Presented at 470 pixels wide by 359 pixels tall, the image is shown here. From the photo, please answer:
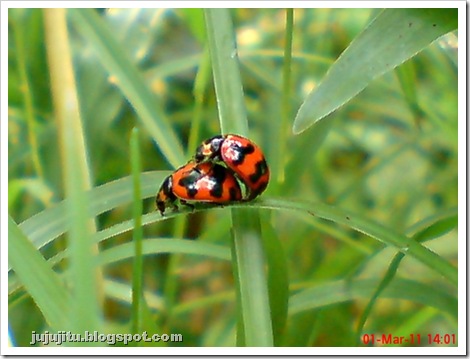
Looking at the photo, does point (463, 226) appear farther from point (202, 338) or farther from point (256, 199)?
point (202, 338)

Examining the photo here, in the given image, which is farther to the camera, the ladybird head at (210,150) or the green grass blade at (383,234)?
the ladybird head at (210,150)

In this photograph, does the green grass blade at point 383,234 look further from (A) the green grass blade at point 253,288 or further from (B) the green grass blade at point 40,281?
(B) the green grass blade at point 40,281

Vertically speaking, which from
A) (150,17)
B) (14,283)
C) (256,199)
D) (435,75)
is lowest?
(14,283)

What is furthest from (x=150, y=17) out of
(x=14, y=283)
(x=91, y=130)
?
(x=14, y=283)

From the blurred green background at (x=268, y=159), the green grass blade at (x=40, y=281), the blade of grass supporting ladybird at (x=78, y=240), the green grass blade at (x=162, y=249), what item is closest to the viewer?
the blade of grass supporting ladybird at (x=78, y=240)
